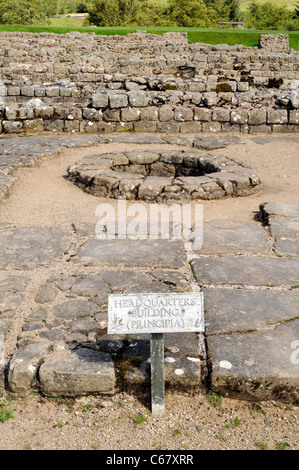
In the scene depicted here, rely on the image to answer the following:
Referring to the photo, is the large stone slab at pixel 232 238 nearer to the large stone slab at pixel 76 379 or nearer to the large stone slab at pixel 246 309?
the large stone slab at pixel 246 309

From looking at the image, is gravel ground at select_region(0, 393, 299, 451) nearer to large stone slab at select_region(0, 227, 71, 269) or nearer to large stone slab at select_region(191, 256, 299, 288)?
large stone slab at select_region(191, 256, 299, 288)

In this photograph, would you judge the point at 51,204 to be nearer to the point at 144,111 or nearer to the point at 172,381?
the point at 172,381

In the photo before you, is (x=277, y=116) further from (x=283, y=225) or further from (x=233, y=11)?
(x=233, y=11)

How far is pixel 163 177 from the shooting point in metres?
6.50

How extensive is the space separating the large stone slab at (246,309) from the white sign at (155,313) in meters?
0.66

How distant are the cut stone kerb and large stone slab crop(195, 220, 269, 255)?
1.09m

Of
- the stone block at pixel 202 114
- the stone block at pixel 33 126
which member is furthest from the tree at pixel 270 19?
the stone block at pixel 33 126

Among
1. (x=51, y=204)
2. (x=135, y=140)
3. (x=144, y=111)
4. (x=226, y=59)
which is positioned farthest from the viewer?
(x=226, y=59)

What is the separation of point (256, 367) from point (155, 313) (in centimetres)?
72

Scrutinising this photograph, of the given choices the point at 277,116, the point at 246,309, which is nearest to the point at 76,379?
the point at 246,309

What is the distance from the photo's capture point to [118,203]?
5.84m

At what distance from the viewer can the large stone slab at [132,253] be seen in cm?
400

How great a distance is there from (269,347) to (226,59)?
62.5 feet

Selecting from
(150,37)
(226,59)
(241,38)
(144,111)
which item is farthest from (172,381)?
(241,38)
